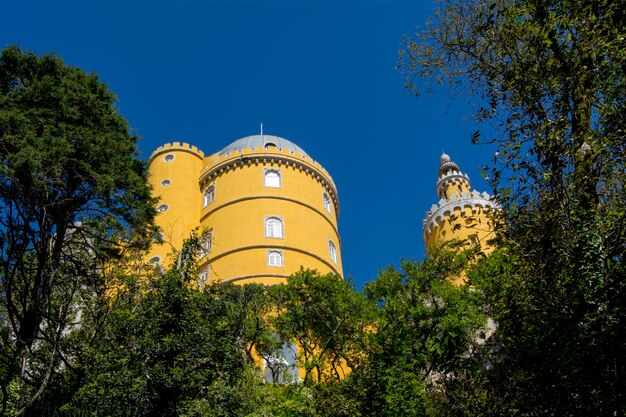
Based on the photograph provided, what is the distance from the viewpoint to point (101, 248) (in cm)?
1673

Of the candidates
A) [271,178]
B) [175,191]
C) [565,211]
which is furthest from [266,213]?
[565,211]

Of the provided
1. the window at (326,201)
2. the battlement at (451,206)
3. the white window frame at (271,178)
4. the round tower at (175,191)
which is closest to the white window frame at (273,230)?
the white window frame at (271,178)

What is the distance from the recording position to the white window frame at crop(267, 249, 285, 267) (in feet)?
96.6

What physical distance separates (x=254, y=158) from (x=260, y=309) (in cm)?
1347

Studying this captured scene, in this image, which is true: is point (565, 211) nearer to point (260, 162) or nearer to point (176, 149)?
point (260, 162)

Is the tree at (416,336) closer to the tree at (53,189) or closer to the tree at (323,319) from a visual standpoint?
the tree at (323,319)

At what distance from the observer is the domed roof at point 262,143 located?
35.8 meters

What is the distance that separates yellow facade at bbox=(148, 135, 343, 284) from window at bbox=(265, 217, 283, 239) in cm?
5

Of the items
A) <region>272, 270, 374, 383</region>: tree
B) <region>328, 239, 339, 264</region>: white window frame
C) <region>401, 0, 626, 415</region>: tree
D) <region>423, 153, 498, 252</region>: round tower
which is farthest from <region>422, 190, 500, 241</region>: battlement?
<region>401, 0, 626, 415</region>: tree

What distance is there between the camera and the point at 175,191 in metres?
34.0

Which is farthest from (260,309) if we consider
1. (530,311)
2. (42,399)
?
(530,311)

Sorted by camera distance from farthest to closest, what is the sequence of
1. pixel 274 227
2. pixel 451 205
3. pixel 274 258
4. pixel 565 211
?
pixel 451 205
pixel 274 227
pixel 274 258
pixel 565 211

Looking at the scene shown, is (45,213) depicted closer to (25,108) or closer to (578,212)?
(25,108)

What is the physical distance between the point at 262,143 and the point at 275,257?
9166mm
